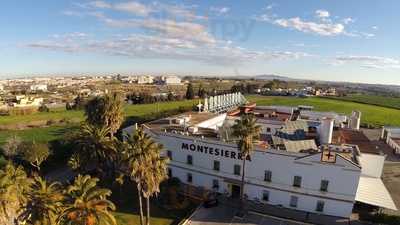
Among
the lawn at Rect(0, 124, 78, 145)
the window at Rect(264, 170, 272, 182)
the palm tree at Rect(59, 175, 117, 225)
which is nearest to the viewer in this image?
the palm tree at Rect(59, 175, 117, 225)

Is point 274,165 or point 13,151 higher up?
point 274,165

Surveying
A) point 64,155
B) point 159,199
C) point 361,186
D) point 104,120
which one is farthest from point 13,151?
point 361,186

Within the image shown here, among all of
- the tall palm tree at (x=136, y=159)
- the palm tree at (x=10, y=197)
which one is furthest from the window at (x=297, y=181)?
the palm tree at (x=10, y=197)

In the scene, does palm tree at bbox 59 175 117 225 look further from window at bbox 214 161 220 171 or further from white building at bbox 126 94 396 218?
white building at bbox 126 94 396 218

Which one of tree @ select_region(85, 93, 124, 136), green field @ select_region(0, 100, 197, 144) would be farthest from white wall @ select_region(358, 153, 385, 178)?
green field @ select_region(0, 100, 197, 144)

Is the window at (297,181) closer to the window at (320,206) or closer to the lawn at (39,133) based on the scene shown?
the window at (320,206)

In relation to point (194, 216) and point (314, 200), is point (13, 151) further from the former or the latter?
point (314, 200)

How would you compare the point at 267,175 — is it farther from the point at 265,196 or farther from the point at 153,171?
the point at 153,171

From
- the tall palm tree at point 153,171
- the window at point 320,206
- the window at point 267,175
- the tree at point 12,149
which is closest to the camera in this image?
the tall palm tree at point 153,171
